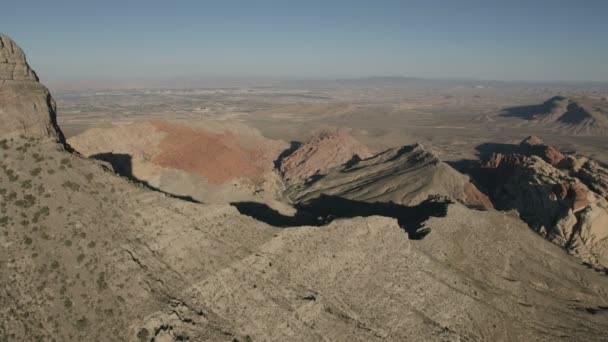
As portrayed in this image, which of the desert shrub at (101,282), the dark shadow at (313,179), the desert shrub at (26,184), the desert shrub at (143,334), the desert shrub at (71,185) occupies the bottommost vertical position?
the dark shadow at (313,179)

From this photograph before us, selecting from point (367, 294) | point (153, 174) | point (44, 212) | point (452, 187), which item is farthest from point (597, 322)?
point (153, 174)

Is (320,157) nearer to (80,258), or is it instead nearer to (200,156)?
(200,156)

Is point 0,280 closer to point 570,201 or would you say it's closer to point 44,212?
point 44,212

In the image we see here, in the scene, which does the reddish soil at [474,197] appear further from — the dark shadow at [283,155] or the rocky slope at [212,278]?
the dark shadow at [283,155]

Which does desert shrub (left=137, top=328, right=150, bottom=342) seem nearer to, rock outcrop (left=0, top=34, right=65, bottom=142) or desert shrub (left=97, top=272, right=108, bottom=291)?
desert shrub (left=97, top=272, right=108, bottom=291)

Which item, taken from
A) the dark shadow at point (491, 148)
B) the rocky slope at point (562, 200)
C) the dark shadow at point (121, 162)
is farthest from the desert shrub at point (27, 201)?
the dark shadow at point (491, 148)

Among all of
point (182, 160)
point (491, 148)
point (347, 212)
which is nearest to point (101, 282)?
point (347, 212)

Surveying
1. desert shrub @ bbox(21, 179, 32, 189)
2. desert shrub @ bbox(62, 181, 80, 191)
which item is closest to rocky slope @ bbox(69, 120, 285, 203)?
desert shrub @ bbox(62, 181, 80, 191)

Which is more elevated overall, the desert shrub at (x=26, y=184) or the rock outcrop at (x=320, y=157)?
the desert shrub at (x=26, y=184)
